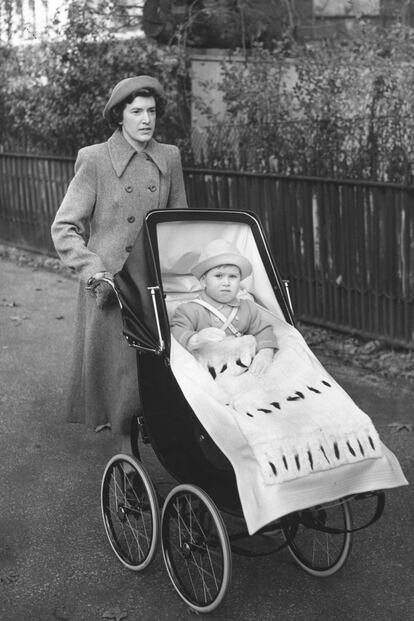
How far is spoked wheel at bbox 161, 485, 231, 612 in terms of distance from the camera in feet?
12.6

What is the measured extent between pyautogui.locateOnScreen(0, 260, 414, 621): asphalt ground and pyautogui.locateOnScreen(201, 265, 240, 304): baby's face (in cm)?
96

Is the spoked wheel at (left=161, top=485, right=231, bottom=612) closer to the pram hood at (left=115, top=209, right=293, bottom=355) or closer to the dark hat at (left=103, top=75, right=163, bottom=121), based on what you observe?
the pram hood at (left=115, top=209, right=293, bottom=355)

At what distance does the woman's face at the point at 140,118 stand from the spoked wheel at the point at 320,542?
191cm

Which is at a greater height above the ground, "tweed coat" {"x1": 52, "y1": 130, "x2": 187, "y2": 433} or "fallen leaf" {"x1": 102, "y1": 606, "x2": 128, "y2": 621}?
"tweed coat" {"x1": 52, "y1": 130, "x2": 187, "y2": 433}

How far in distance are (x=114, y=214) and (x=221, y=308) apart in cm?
88

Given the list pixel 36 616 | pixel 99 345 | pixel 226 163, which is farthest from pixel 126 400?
pixel 226 163

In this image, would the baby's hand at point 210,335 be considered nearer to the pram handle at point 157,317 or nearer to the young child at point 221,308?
the young child at point 221,308

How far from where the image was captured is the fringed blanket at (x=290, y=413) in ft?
12.0

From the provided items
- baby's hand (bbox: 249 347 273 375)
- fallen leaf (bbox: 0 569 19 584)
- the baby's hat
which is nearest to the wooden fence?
the baby's hat

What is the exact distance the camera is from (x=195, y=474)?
4.07 m

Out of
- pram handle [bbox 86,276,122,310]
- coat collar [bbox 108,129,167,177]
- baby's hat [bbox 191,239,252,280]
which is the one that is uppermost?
coat collar [bbox 108,129,167,177]

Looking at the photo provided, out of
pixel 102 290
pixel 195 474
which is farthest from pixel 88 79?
pixel 195 474

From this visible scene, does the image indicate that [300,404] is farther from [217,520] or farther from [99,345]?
[99,345]

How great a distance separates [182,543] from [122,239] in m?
1.53
